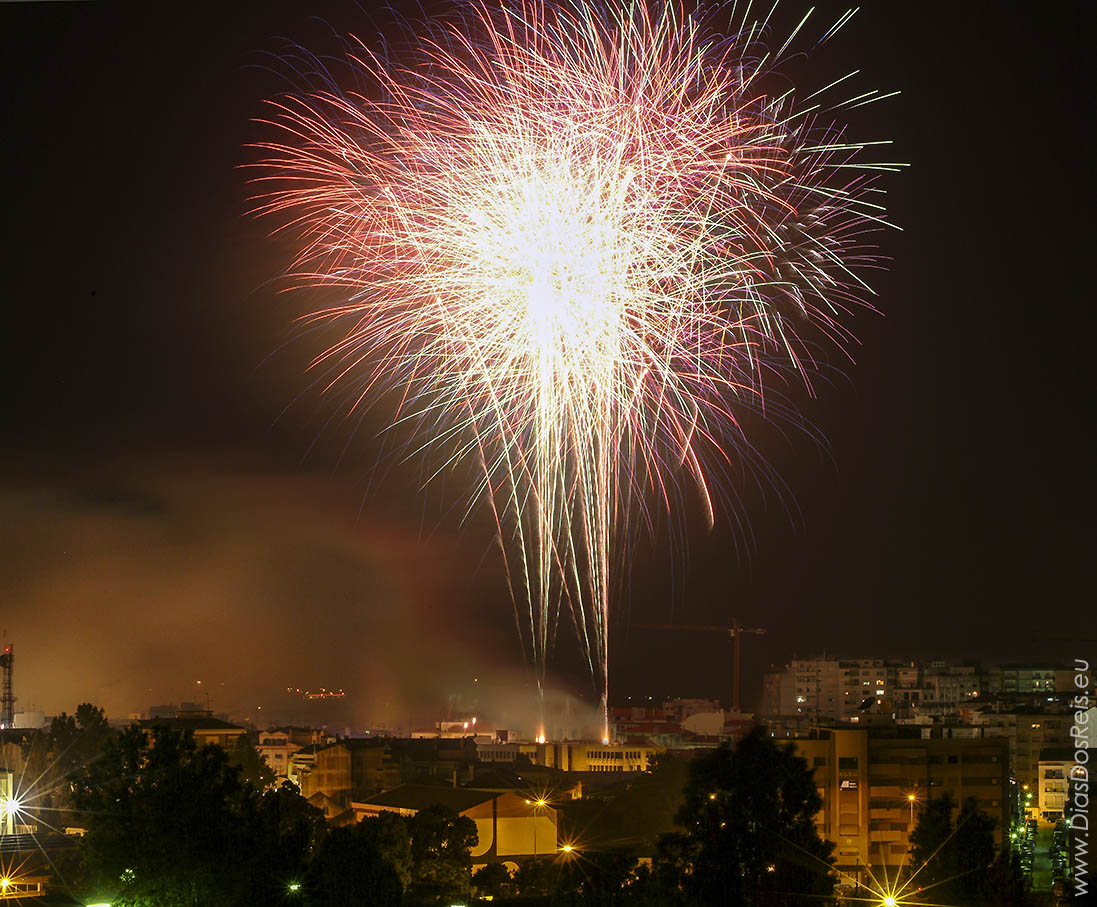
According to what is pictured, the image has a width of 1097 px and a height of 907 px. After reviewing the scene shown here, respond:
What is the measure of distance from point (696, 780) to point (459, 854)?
3569 mm

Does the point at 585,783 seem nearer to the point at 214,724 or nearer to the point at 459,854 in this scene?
the point at 214,724

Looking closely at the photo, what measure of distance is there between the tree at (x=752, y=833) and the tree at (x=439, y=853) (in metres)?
2.86

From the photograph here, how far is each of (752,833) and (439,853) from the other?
3986mm

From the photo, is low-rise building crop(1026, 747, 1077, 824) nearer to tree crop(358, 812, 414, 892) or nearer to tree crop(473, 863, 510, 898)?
tree crop(473, 863, 510, 898)

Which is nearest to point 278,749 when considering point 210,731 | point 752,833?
point 210,731

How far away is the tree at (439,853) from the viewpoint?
33.7 feet

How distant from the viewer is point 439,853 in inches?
428

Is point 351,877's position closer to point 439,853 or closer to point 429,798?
point 439,853

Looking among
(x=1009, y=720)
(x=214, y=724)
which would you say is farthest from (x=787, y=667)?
(x=214, y=724)

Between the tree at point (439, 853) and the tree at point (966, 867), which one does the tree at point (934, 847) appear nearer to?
the tree at point (966, 867)

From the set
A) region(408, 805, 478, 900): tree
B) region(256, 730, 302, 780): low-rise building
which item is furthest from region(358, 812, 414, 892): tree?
region(256, 730, 302, 780): low-rise building

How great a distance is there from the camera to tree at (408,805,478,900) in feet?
33.7

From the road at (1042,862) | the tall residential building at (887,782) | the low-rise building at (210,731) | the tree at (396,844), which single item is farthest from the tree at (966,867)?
the low-rise building at (210,731)

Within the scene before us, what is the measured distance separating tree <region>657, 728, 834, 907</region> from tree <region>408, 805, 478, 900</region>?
286 cm
